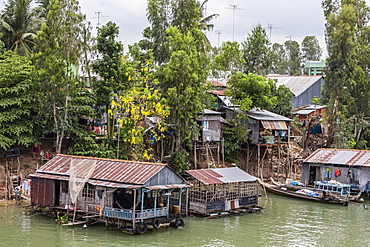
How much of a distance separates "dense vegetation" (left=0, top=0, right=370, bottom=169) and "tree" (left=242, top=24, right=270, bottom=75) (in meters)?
4.01

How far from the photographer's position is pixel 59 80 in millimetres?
27000

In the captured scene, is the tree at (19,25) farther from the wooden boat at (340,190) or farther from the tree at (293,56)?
the tree at (293,56)

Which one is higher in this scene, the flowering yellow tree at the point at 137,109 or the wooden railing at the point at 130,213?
the flowering yellow tree at the point at 137,109

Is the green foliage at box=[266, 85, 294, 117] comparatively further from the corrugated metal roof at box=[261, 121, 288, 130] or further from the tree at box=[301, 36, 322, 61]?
the tree at box=[301, 36, 322, 61]

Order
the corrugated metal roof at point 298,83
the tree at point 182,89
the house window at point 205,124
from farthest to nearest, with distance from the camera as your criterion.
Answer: the corrugated metal roof at point 298,83
the house window at point 205,124
the tree at point 182,89

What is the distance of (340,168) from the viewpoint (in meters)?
31.8

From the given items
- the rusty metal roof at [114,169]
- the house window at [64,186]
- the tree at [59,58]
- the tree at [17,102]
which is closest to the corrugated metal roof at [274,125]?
the tree at [59,58]

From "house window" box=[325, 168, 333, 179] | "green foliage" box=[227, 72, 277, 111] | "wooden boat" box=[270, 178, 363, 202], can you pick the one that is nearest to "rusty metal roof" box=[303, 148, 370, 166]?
"house window" box=[325, 168, 333, 179]

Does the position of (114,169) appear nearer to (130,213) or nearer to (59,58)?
(130,213)

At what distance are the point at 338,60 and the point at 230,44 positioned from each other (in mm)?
9053

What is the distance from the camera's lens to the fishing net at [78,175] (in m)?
20.4

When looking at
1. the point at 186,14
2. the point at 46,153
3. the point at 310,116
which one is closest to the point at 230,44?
the point at 186,14

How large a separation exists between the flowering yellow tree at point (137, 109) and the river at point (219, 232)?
734 cm

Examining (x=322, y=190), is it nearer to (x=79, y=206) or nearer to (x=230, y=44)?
(x=230, y=44)
